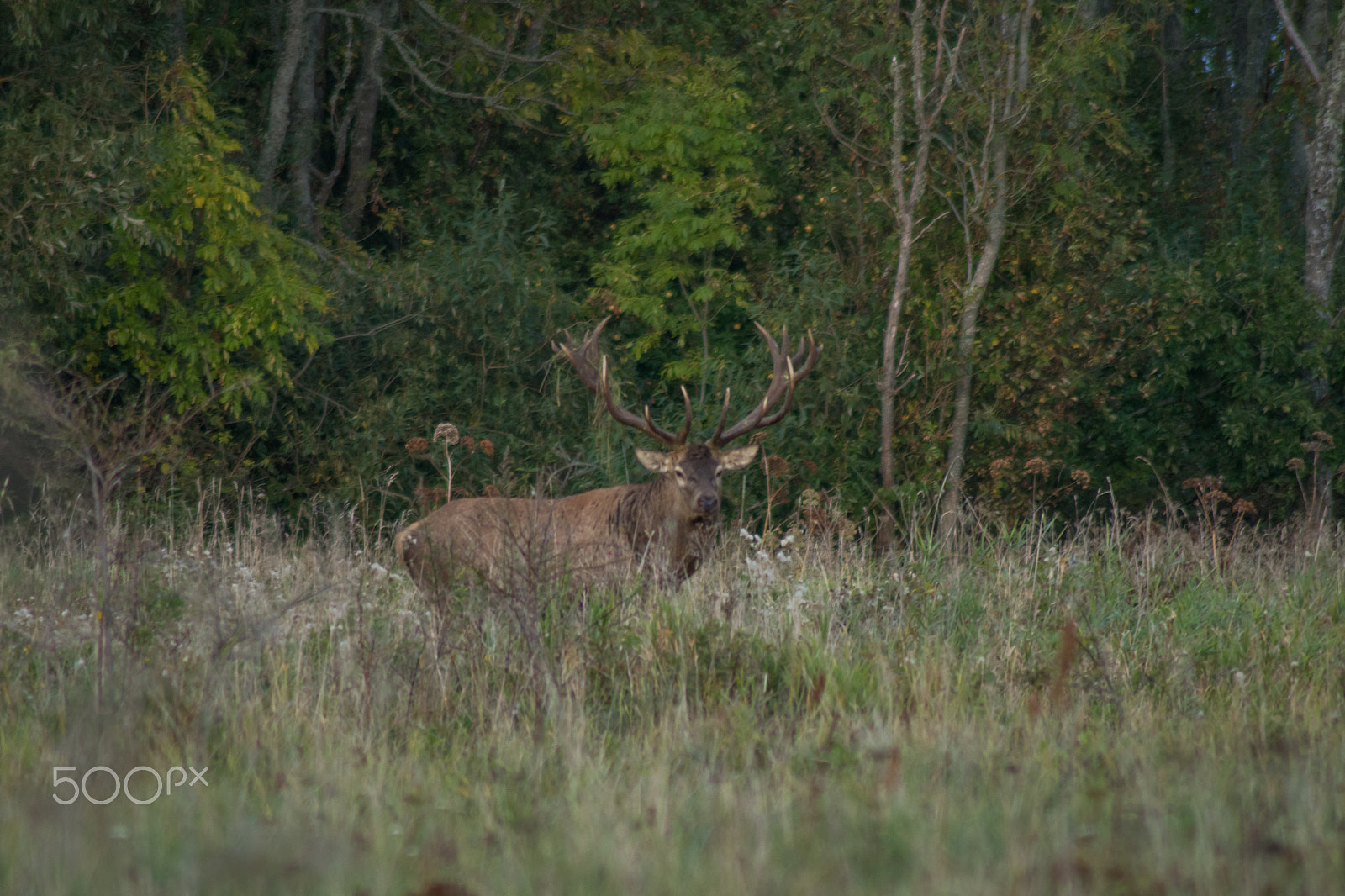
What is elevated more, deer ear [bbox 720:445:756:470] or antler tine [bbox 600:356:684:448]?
antler tine [bbox 600:356:684:448]

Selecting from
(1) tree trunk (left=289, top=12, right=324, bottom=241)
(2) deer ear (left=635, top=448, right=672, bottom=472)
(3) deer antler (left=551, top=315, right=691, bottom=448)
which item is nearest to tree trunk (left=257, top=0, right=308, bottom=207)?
(1) tree trunk (left=289, top=12, right=324, bottom=241)

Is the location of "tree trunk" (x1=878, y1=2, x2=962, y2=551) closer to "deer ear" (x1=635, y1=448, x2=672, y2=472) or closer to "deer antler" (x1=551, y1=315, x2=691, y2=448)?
"deer antler" (x1=551, y1=315, x2=691, y2=448)

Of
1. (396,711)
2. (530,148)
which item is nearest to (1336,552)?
(396,711)

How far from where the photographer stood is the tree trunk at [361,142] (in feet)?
49.4

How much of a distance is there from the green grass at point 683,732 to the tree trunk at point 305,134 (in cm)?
776

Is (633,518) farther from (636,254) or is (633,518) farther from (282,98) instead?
(282,98)

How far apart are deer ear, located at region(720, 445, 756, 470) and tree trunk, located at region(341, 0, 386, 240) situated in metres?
Result: 8.64

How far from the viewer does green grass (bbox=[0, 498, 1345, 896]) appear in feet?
10.5

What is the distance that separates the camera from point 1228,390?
550 inches

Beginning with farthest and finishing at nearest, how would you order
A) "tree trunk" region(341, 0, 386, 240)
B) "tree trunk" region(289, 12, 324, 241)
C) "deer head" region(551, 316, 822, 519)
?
1. "tree trunk" region(341, 0, 386, 240)
2. "tree trunk" region(289, 12, 324, 241)
3. "deer head" region(551, 316, 822, 519)

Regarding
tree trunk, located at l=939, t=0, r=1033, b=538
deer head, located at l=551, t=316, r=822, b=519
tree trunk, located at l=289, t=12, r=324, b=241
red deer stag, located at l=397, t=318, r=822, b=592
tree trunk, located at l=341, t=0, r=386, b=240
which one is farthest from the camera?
tree trunk, located at l=341, t=0, r=386, b=240

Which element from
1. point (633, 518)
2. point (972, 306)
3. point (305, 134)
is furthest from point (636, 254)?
point (633, 518)

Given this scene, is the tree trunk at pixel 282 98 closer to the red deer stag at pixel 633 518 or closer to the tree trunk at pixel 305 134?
the tree trunk at pixel 305 134

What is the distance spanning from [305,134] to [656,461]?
321 inches
